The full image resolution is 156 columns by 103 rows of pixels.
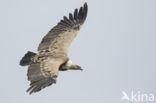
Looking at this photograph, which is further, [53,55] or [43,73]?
[53,55]

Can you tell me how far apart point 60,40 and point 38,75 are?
3.17 m

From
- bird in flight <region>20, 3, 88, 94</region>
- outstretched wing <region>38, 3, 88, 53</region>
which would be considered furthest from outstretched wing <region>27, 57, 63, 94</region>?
outstretched wing <region>38, 3, 88, 53</region>

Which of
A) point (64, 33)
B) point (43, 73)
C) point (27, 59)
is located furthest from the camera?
point (64, 33)

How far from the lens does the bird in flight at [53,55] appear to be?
886 inches

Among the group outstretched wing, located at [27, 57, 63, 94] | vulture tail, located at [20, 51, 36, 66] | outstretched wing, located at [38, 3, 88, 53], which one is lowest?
outstretched wing, located at [27, 57, 63, 94]

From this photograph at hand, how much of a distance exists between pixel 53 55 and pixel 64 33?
1763 mm

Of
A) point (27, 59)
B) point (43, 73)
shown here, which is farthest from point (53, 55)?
point (43, 73)

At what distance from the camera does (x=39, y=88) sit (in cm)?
2191

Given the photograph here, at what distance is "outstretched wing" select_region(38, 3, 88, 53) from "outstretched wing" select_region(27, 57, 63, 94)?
1064 mm

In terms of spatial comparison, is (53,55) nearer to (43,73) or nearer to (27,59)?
(27,59)

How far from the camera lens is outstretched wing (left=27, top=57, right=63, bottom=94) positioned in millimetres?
22094

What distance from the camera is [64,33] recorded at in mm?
26094

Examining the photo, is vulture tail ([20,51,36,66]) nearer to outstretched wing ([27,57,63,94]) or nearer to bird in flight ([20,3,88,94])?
bird in flight ([20,3,88,94])

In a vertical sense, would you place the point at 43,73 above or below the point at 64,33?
below
